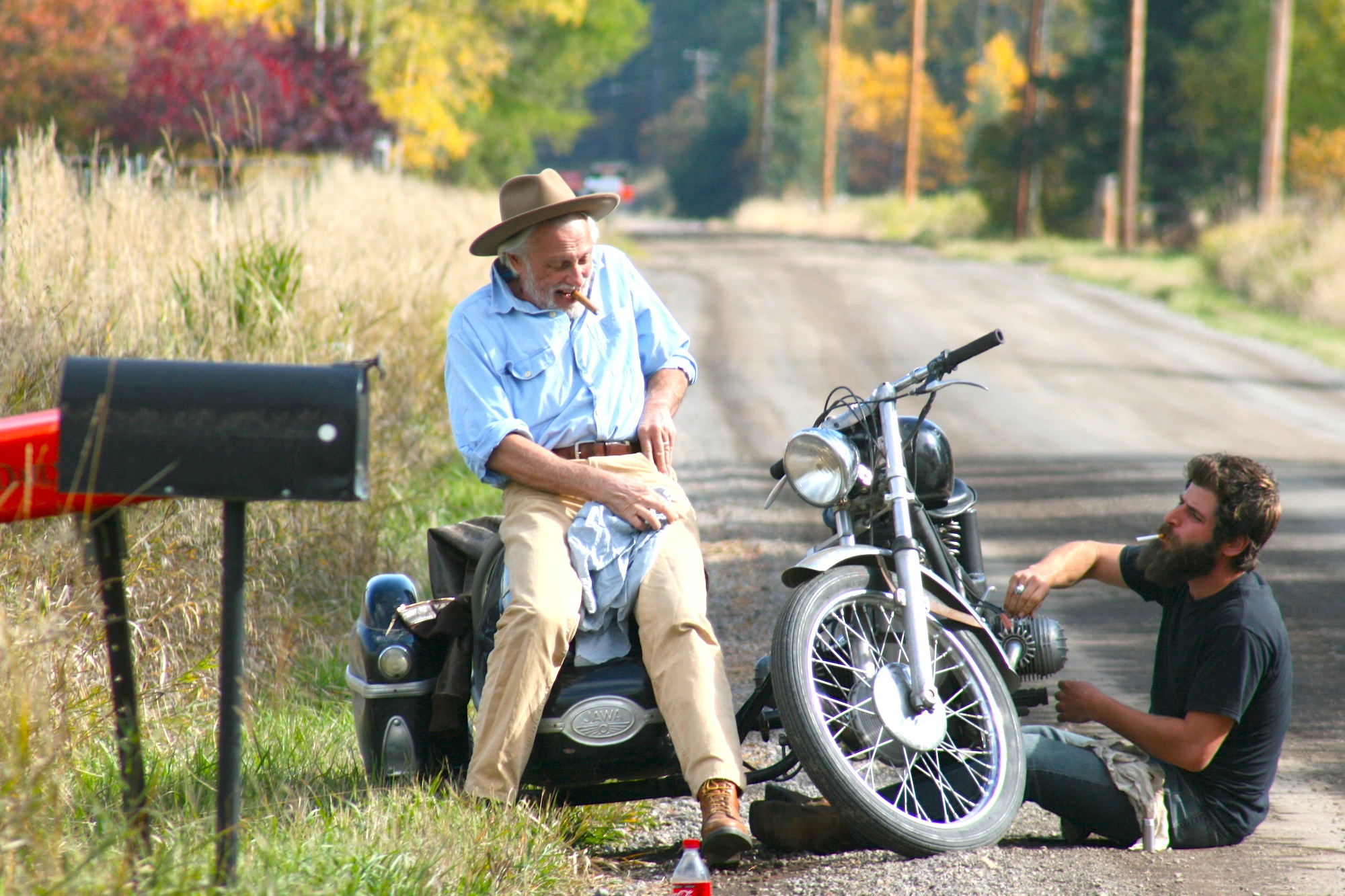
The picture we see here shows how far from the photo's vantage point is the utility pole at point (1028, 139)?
34.7 metres

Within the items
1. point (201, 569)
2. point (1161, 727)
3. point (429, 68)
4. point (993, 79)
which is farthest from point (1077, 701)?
point (993, 79)

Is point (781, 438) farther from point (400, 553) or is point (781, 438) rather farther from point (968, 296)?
point (968, 296)

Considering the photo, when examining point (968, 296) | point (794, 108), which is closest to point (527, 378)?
point (968, 296)

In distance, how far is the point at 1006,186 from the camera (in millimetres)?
36094

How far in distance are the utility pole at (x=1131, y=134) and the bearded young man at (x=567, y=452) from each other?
2685 centimetres

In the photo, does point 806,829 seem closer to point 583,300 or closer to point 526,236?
point 583,300

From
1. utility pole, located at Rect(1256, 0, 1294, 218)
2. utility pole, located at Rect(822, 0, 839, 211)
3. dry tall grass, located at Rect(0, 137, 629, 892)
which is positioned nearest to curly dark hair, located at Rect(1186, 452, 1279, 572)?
dry tall grass, located at Rect(0, 137, 629, 892)

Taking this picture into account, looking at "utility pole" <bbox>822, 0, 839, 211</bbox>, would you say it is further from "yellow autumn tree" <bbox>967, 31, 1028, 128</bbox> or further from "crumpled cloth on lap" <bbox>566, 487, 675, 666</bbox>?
"crumpled cloth on lap" <bbox>566, 487, 675, 666</bbox>

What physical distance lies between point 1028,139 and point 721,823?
3383cm

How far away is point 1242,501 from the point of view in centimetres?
385

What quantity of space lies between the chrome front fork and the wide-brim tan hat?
1.08 m

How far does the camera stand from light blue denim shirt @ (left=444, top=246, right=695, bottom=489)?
4.11 meters

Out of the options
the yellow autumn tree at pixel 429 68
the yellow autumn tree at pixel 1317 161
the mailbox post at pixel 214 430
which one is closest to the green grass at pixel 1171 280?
the yellow autumn tree at pixel 1317 161

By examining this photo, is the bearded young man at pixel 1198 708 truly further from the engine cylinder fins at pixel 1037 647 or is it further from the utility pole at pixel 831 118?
the utility pole at pixel 831 118
